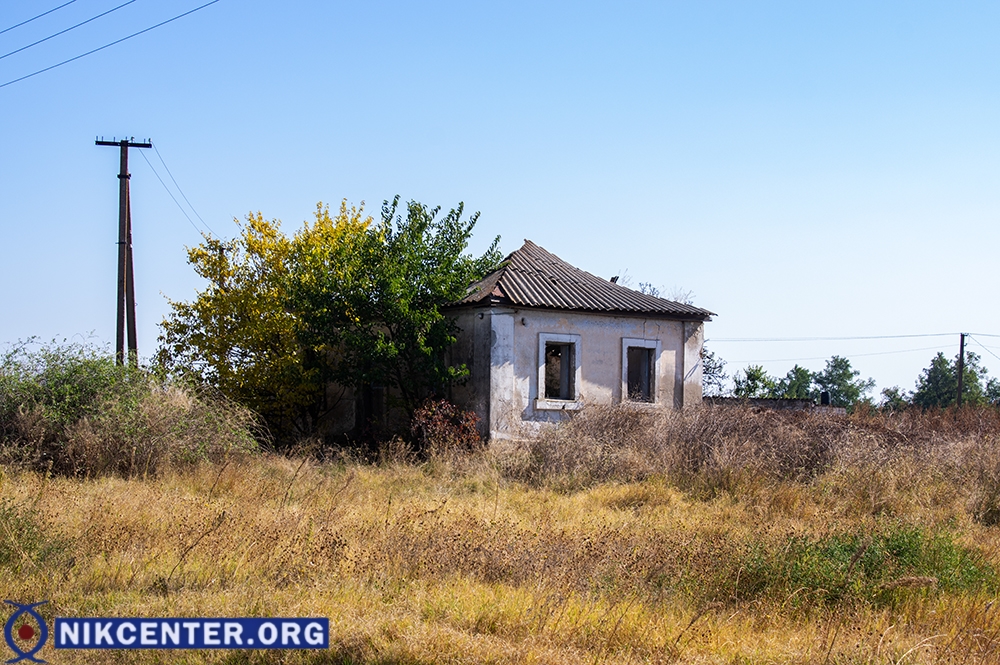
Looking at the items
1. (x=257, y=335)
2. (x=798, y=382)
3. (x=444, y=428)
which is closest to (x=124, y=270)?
(x=257, y=335)

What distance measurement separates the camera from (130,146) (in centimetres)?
2223

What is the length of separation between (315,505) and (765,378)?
2485 cm

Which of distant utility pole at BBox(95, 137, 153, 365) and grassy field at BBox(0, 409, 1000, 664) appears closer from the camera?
grassy field at BBox(0, 409, 1000, 664)

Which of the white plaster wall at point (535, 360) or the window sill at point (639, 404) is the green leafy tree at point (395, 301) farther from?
the window sill at point (639, 404)

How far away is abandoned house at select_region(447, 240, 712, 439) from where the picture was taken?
54.8ft

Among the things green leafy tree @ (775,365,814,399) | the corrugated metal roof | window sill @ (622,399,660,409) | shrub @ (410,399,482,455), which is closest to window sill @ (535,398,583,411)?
window sill @ (622,399,660,409)

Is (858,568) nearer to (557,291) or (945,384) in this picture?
(557,291)

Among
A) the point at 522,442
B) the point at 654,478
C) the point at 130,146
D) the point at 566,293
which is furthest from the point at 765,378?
the point at 130,146

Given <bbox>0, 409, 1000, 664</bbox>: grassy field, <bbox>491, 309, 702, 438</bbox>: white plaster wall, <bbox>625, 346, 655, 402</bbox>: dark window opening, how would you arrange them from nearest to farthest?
1. <bbox>0, 409, 1000, 664</bbox>: grassy field
2. <bbox>491, 309, 702, 438</bbox>: white plaster wall
3. <bbox>625, 346, 655, 402</bbox>: dark window opening

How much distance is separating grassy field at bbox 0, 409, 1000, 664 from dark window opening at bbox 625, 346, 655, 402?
19.4ft

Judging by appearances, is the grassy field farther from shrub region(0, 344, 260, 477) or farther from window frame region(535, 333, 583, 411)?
window frame region(535, 333, 583, 411)

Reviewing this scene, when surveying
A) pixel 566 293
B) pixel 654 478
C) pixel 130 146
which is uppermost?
pixel 130 146

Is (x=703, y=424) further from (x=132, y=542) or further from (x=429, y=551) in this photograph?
(x=132, y=542)

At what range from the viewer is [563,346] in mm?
18172
